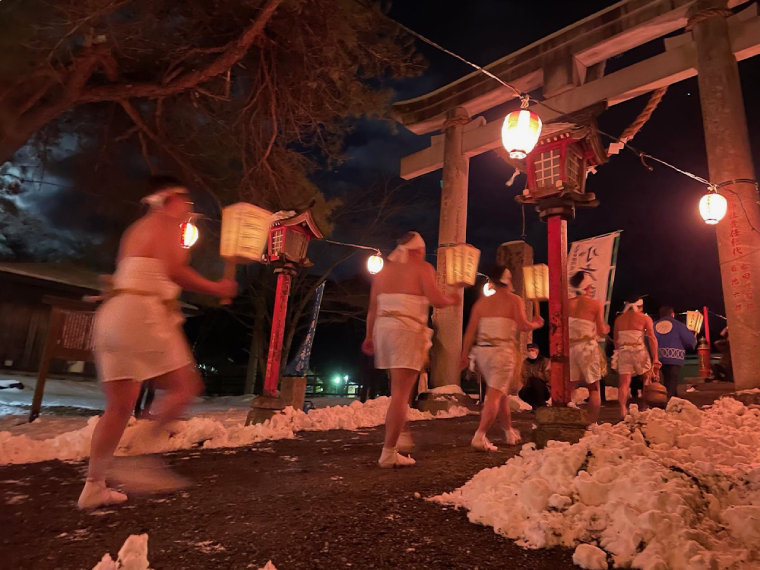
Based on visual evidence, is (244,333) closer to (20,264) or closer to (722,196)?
(20,264)

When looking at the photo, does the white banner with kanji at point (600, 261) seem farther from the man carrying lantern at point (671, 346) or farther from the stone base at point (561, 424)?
the stone base at point (561, 424)

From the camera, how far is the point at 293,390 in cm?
675

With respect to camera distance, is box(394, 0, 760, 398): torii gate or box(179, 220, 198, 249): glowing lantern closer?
box(394, 0, 760, 398): torii gate

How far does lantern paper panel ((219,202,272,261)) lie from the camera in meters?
5.76

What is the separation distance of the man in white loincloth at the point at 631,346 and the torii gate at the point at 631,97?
150 centimetres

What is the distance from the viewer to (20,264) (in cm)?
1298

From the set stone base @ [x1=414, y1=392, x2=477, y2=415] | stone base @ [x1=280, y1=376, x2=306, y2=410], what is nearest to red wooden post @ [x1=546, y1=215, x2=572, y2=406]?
stone base @ [x1=280, y1=376, x2=306, y2=410]

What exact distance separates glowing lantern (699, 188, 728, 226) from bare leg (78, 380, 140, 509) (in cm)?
801

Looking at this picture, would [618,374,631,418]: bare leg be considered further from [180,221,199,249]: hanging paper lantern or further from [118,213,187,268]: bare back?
[180,221,199,249]: hanging paper lantern

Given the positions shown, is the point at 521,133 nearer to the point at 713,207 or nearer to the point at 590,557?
the point at 713,207

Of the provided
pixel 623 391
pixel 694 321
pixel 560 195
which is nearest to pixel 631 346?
pixel 623 391

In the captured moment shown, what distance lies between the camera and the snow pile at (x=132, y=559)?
171 cm

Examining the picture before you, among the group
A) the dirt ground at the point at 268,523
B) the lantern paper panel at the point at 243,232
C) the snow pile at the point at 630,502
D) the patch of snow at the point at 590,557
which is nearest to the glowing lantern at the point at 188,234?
the lantern paper panel at the point at 243,232

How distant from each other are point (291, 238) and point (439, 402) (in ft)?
14.3
